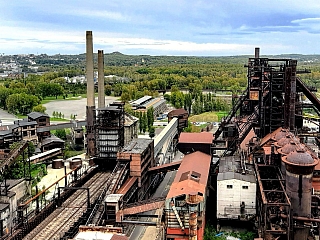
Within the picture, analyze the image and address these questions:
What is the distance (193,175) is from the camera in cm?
2138

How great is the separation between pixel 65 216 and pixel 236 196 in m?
9.96

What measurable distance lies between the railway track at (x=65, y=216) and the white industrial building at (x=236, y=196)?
8054mm

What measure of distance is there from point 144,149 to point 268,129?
9749 mm

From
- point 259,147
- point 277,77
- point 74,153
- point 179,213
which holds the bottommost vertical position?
point 74,153

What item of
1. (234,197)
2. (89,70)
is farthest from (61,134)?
(234,197)

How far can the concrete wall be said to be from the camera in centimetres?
2106

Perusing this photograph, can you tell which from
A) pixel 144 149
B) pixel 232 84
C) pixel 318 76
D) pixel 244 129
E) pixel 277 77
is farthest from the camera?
pixel 318 76

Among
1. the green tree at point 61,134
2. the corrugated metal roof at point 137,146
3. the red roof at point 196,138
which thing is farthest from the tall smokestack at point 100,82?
the red roof at point 196,138

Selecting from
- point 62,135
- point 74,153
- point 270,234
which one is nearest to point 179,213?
point 270,234

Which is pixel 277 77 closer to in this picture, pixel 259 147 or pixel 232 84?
pixel 259 147

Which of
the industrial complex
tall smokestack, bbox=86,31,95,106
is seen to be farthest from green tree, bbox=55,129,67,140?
the industrial complex

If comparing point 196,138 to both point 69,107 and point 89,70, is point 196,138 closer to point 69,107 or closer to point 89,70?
point 89,70

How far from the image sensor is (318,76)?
113 m

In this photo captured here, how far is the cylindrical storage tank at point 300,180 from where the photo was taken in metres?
17.6
